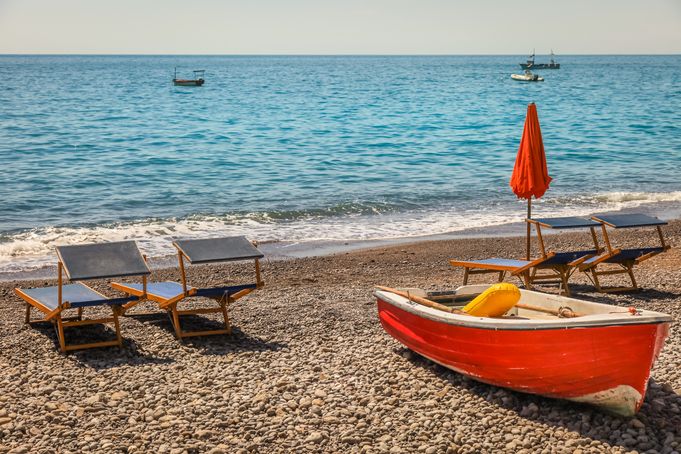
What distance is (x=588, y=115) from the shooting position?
167 feet

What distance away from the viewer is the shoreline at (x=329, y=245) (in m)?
14.4

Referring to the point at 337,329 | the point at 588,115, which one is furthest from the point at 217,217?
the point at 588,115

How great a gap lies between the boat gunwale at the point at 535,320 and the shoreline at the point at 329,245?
7.54 m

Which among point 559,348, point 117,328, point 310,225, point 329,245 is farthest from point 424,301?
point 310,225

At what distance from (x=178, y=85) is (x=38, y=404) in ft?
266

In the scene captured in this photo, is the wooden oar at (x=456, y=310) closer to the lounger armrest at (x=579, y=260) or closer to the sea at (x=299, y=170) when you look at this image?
the lounger armrest at (x=579, y=260)

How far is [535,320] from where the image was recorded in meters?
7.06

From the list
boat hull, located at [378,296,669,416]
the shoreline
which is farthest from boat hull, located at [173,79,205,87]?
boat hull, located at [378,296,669,416]

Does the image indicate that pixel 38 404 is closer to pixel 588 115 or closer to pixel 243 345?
pixel 243 345

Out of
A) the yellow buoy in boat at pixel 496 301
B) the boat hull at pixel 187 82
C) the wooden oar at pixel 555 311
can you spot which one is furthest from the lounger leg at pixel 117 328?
the boat hull at pixel 187 82

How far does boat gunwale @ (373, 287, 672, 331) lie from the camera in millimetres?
6609

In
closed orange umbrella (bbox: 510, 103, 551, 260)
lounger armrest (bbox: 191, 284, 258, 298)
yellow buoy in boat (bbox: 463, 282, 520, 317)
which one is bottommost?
lounger armrest (bbox: 191, 284, 258, 298)

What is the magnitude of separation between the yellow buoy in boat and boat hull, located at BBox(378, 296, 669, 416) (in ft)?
1.35

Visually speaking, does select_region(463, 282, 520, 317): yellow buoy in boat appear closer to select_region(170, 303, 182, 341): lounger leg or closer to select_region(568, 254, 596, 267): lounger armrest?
select_region(170, 303, 182, 341): lounger leg
